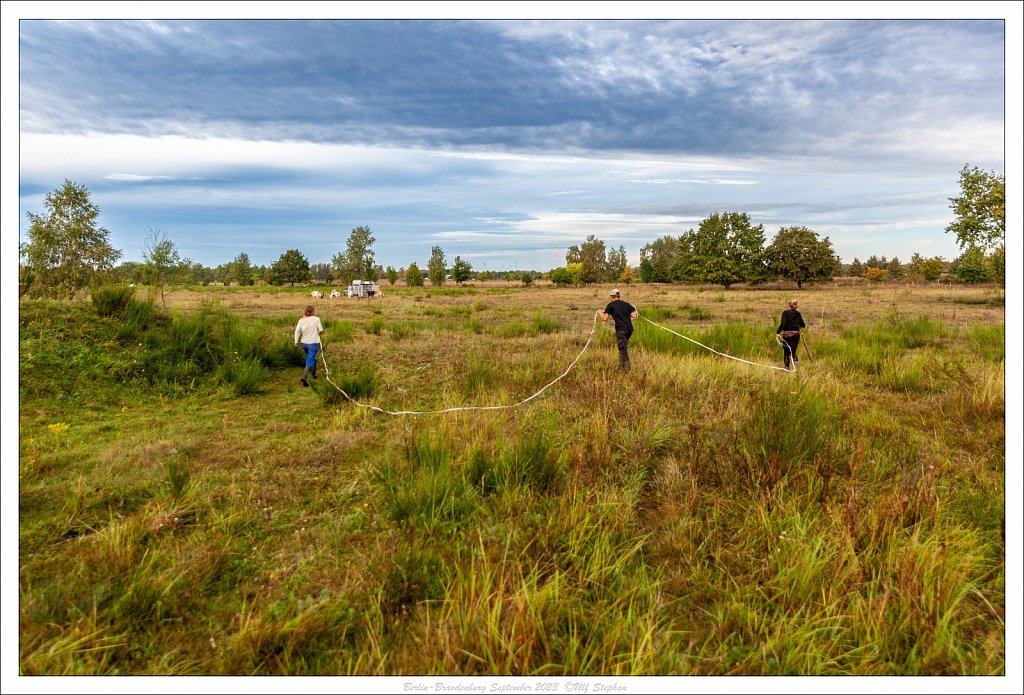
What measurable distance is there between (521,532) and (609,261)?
114573 mm

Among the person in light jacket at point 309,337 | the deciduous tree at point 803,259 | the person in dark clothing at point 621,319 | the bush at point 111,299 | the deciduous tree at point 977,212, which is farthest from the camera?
the deciduous tree at point 803,259

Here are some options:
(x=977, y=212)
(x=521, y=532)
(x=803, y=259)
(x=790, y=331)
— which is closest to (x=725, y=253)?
(x=803, y=259)

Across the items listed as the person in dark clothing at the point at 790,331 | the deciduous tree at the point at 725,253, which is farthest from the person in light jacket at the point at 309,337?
the deciduous tree at the point at 725,253

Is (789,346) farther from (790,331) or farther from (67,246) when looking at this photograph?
(67,246)

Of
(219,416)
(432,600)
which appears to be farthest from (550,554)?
(219,416)

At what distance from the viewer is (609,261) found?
113625mm

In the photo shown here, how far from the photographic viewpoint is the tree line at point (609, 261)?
81.6 feet

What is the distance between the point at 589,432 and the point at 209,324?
393 inches

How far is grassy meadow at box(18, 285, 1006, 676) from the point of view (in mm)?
2615

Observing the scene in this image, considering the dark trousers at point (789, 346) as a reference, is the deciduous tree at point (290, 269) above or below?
above

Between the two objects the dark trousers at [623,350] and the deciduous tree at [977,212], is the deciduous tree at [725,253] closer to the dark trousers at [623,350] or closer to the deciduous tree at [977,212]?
the deciduous tree at [977,212]

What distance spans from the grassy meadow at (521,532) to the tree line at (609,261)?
8.55ft

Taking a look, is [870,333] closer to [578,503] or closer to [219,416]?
[578,503]

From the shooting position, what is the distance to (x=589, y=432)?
565cm
